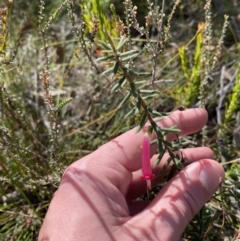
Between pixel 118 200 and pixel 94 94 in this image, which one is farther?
pixel 94 94

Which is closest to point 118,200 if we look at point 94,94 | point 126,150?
point 126,150

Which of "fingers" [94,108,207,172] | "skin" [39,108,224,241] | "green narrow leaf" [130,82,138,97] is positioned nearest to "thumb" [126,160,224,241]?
"skin" [39,108,224,241]

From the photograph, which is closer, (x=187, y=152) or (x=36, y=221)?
(x=187, y=152)

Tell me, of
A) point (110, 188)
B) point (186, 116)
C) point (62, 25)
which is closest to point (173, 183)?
point (110, 188)

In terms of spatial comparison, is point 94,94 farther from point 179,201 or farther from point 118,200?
point 179,201

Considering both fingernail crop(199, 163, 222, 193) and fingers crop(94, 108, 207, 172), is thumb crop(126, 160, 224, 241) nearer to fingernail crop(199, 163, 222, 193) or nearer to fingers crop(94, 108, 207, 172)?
fingernail crop(199, 163, 222, 193)

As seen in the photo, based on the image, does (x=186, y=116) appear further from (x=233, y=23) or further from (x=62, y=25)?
(x=62, y=25)

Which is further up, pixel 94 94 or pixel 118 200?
pixel 94 94
